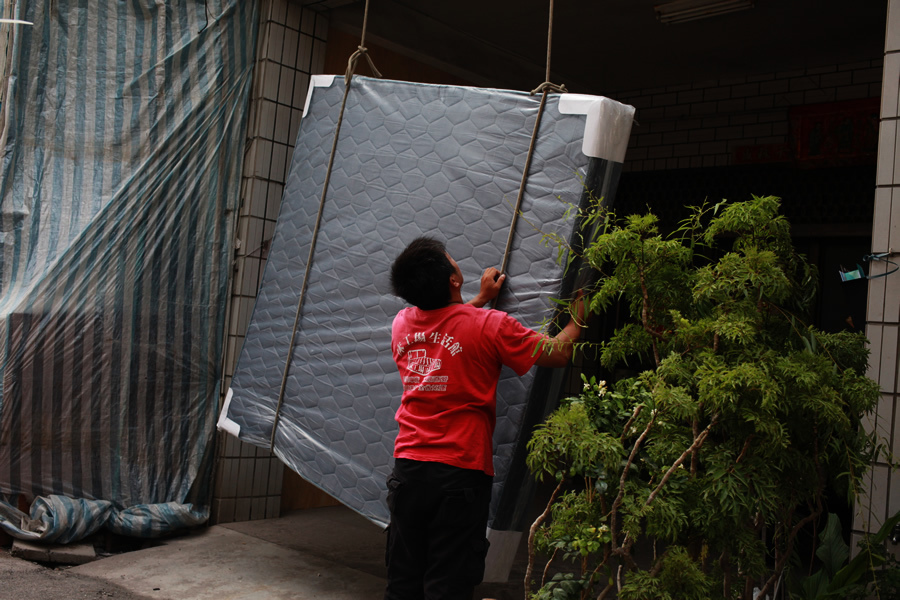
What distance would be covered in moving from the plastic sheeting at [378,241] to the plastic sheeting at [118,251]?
0.80m

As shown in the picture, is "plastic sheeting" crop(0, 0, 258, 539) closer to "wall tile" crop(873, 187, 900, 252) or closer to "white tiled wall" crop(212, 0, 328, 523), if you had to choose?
"white tiled wall" crop(212, 0, 328, 523)

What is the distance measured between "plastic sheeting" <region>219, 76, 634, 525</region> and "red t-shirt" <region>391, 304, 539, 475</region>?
0.49 ft

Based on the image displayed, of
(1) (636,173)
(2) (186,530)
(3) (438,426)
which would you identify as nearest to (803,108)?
(1) (636,173)

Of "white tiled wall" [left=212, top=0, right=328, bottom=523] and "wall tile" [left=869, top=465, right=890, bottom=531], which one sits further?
"white tiled wall" [left=212, top=0, right=328, bottom=523]

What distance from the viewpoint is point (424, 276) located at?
7.92ft

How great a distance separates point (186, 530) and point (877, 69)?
5.00 metres

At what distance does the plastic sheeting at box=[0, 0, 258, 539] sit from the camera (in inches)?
142

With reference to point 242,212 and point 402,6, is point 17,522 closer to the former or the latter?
point 242,212

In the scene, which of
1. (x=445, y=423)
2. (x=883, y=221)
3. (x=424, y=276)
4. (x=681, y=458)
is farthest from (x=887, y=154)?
(x=445, y=423)

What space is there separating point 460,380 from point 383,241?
2.70ft

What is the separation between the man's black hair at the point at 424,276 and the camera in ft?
7.93

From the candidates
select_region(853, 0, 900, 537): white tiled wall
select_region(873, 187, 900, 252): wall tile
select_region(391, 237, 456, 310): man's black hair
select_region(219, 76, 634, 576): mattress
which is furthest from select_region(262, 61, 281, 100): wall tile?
select_region(873, 187, 900, 252): wall tile

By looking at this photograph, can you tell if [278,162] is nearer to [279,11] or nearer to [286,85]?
[286,85]

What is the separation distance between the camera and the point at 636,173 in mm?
6367
